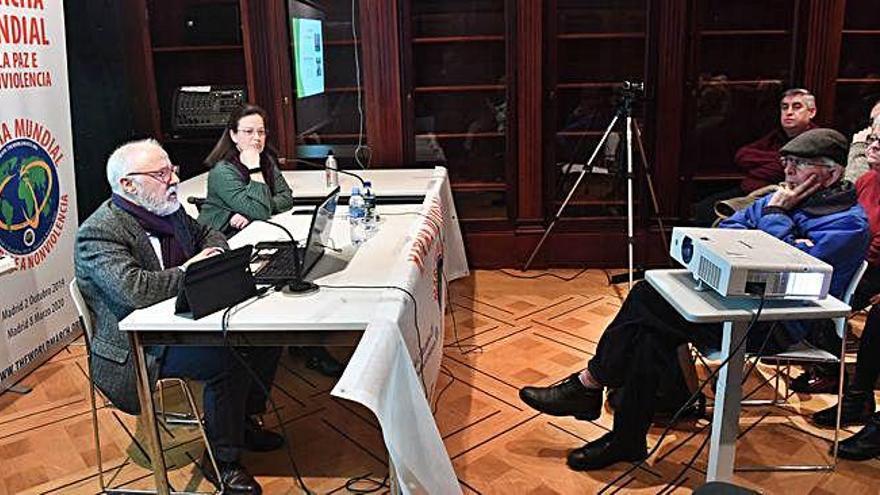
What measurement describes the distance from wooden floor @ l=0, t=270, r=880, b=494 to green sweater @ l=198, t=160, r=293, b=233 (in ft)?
2.23

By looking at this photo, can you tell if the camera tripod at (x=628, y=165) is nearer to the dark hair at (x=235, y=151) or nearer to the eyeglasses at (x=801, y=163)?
the eyeglasses at (x=801, y=163)

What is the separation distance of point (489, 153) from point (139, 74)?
2089 mm

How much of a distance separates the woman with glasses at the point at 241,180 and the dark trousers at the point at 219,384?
2.96 ft

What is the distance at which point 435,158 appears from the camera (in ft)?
14.8

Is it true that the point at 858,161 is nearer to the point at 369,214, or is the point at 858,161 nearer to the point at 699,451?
the point at 699,451

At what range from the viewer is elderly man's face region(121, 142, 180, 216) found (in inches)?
86.0

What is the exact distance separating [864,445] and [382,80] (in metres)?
2.97

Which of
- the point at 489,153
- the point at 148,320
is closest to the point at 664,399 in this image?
the point at 148,320

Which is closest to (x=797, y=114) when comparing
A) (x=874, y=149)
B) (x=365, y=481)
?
(x=874, y=149)

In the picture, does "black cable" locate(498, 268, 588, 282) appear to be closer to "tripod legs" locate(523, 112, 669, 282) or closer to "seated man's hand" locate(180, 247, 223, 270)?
"tripod legs" locate(523, 112, 669, 282)

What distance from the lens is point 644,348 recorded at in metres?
2.30

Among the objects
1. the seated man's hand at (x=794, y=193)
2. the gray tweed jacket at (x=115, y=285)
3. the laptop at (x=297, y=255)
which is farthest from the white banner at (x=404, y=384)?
the seated man's hand at (x=794, y=193)

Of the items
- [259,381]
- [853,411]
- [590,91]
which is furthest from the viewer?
[590,91]

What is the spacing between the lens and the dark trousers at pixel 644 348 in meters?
2.28
